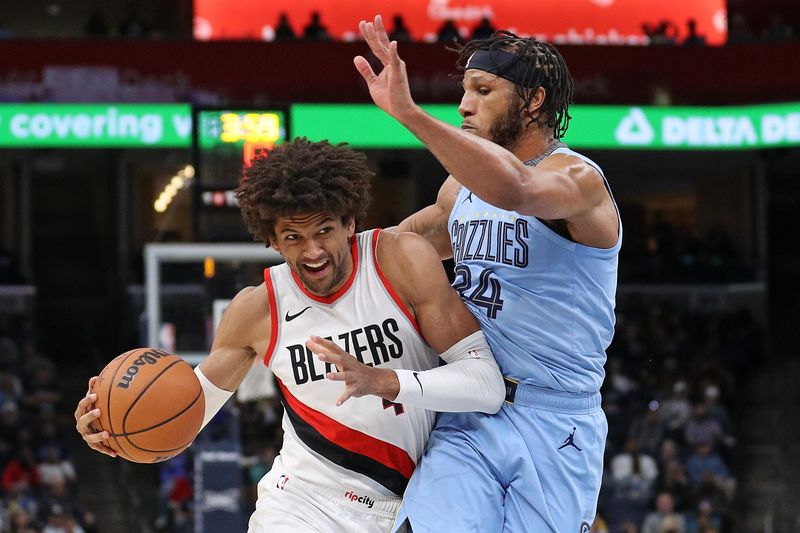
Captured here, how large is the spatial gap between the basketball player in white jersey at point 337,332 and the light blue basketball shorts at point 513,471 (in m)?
0.10

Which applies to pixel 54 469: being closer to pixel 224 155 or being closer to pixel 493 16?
pixel 224 155

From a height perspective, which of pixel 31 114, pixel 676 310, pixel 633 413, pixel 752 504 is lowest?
pixel 752 504

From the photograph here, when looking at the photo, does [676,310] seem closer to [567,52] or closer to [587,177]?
[567,52]

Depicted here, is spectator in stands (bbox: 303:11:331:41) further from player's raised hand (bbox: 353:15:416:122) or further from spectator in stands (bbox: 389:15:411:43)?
player's raised hand (bbox: 353:15:416:122)

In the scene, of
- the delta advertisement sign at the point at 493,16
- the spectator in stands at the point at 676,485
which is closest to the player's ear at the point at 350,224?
the spectator in stands at the point at 676,485

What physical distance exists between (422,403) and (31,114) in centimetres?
1148

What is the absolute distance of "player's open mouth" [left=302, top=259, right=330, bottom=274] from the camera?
3.36 metres

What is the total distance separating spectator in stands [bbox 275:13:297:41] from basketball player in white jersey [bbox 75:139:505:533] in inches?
427

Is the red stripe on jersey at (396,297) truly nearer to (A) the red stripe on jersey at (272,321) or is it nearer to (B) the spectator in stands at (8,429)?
(A) the red stripe on jersey at (272,321)

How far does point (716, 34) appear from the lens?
16.1 meters

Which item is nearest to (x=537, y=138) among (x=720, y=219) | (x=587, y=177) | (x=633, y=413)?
(x=587, y=177)

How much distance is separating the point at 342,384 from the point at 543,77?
107 cm

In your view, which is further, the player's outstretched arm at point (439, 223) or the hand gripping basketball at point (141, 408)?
the player's outstretched arm at point (439, 223)

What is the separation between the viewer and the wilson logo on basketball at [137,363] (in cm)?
344
